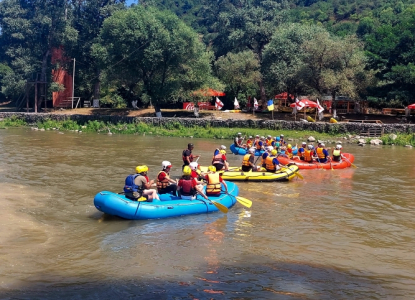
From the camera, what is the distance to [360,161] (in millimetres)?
21062

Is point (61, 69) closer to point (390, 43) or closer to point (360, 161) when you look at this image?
point (390, 43)

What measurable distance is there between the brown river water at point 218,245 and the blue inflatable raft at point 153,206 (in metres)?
0.18

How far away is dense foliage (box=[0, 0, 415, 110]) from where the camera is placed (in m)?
33.1

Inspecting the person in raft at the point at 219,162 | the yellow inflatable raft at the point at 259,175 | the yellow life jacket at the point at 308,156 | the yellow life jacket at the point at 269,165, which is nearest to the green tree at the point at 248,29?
the yellow life jacket at the point at 308,156

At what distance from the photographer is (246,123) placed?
32312mm

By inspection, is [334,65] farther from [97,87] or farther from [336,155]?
[97,87]

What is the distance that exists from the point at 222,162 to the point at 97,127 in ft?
67.2

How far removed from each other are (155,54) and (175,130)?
20.7ft

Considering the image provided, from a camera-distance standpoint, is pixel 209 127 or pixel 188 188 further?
pixel 209 127

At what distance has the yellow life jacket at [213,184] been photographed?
11684 mm

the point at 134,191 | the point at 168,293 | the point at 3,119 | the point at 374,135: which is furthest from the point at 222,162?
the point at 3,119

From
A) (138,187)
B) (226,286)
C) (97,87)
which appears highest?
(97,87)

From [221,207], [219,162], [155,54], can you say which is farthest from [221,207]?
[155,54]

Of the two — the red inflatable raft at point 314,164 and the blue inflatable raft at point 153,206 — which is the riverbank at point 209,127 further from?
the blue inflatable raft at point 153,206
